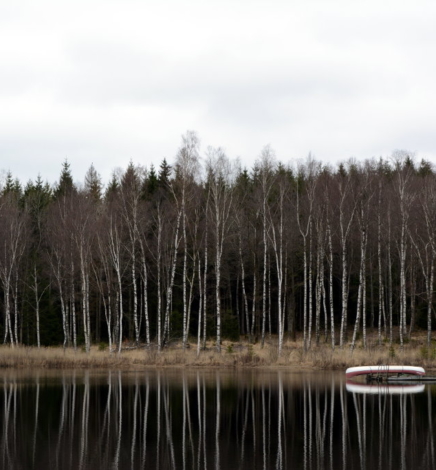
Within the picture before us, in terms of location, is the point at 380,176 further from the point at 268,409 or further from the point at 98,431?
the point at 98,431

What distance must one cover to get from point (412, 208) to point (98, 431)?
1323 inches

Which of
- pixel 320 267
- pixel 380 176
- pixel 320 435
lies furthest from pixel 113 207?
pixel 320 435

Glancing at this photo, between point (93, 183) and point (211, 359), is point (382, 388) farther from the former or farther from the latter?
point (93, 183)

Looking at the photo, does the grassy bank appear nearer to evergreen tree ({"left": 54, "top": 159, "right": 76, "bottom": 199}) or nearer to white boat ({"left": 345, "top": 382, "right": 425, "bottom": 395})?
white boat ({"left": 345, "top": 382, "right": 425, "bottom": 395})

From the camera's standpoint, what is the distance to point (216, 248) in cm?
4778

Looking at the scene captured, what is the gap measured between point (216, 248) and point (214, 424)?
86.8ft

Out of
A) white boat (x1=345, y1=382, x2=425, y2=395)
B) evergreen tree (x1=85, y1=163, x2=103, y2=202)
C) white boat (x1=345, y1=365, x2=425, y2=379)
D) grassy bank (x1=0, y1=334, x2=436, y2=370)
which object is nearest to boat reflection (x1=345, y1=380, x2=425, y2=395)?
white boat (x1=345, y1=382, x2=425, y2=395)

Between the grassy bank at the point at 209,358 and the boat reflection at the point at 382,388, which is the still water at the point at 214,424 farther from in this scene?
the grassy bank at the point at 209,358

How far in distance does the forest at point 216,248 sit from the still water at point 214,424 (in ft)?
41.0

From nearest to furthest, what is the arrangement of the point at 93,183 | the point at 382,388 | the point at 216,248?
the point at 382,388 → the point at 216,248 → the point at 93,183

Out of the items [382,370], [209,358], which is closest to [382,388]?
[382,370]

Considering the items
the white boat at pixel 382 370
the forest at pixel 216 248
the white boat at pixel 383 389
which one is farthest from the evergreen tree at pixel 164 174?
the white boat at pixel 383 389

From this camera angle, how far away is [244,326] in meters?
65.4

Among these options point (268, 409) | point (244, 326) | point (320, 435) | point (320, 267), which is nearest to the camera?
point (320, 435)
